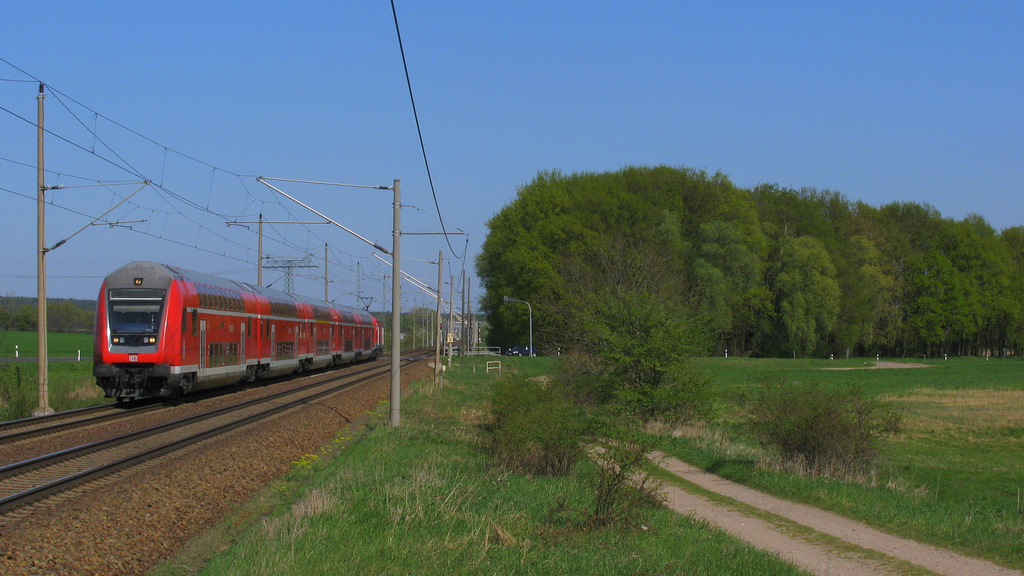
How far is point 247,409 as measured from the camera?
80.9 feet

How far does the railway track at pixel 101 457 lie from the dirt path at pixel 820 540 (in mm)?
8459

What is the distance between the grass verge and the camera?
8.38 m

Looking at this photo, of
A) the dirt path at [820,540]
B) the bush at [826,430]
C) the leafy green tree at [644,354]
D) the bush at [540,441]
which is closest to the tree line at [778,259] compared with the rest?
the leafy green tree at [644,354]

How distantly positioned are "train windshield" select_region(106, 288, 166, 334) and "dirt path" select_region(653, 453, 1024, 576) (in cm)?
1554

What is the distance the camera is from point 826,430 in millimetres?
17312

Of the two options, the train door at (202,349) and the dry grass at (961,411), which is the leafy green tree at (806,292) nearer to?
the dry grass at (961,411)

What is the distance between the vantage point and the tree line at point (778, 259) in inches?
2692

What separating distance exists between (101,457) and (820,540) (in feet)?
37.2

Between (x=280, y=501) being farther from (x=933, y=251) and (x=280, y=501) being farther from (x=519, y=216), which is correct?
(x=933, y=251)

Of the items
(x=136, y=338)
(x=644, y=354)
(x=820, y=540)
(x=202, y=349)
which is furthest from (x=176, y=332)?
(x=820, y=540)

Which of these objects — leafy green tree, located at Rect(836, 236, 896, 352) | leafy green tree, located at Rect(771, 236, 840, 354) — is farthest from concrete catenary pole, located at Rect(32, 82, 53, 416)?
leafy green tree, located at Rect(836, 236, 896, 352)

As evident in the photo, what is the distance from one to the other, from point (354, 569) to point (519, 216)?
65.3 meters

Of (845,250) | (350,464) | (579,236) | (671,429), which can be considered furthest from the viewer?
(845,250)

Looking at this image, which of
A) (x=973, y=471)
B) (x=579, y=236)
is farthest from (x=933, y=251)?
(x=973, y=471)
